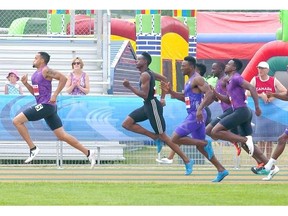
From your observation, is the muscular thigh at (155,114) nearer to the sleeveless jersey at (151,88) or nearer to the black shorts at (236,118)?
the sleeveless jersey at (151,88)

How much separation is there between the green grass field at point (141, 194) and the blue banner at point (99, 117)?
4.10 meters

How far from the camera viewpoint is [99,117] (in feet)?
70.4

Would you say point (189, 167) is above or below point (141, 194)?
below

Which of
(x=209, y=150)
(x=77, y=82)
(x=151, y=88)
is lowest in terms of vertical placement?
(x=209, y=150)

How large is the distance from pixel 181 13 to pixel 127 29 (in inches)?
86.9

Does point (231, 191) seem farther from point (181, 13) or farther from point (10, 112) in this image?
point (181, 13)

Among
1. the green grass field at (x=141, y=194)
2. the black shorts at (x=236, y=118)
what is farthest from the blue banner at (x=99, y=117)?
the green grass field at (x=141, y=194)

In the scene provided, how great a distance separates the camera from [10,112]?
21.5 m


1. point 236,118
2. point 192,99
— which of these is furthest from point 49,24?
point 236,118

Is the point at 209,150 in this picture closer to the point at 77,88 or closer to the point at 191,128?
the point at 191,128

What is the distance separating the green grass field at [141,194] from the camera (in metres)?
14.0

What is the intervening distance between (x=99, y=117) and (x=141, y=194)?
250 inches

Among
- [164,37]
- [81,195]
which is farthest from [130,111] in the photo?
[164,37]

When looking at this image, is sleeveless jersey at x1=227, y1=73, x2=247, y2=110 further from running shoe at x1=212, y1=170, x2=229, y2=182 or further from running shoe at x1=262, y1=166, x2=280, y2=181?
running shoe at x1=212, y1=170, x2=229, y2=182
